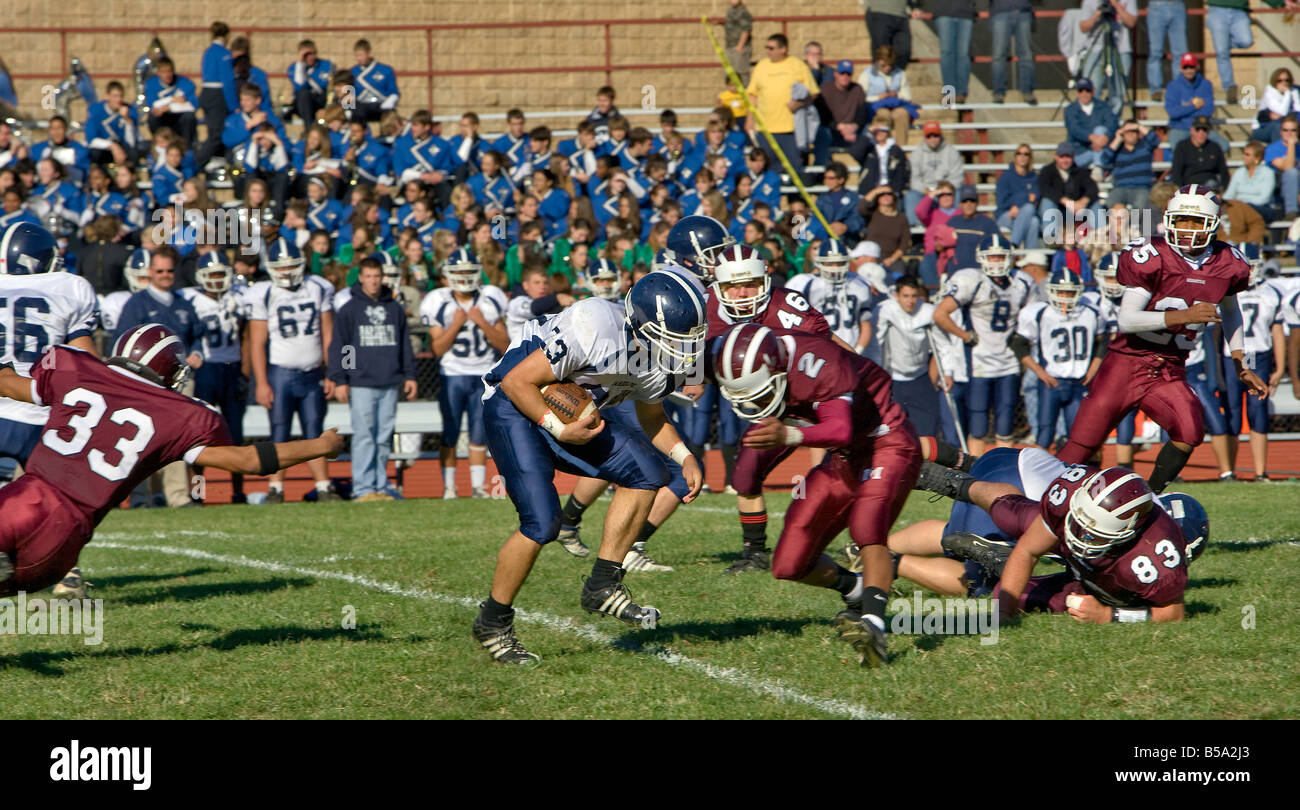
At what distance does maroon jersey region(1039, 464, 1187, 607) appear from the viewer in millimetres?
6090

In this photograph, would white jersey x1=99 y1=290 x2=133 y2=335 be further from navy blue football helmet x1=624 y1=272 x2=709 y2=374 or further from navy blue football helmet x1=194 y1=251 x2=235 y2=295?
navy blue football helmet x1=624 y1=272 x2=709 y2=374

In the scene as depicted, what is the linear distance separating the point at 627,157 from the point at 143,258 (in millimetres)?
5794

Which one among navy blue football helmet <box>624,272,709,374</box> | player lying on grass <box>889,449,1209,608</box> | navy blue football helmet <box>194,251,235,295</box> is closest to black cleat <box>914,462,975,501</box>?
player lying on grass <box>889,449,1209,608</box>

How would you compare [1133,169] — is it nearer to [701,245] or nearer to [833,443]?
[701,245]

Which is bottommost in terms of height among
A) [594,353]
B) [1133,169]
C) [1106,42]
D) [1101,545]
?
[1101,545]

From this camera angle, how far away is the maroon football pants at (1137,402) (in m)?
7.79

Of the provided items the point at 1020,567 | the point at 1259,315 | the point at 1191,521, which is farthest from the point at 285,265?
the point at 1259,315

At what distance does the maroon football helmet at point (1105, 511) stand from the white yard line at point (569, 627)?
1.52m

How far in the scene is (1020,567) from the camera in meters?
6.20

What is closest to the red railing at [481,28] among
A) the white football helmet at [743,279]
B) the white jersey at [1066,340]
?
the white jersey at [1066,340]

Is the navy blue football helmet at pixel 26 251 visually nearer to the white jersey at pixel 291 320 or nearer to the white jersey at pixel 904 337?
the white jersey at pixel 291 320

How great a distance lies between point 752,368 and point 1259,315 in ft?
29.1

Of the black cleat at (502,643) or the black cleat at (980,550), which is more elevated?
the black cleat at (980,550)

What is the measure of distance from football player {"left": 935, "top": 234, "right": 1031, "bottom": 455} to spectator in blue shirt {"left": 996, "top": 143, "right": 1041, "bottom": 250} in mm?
2681
